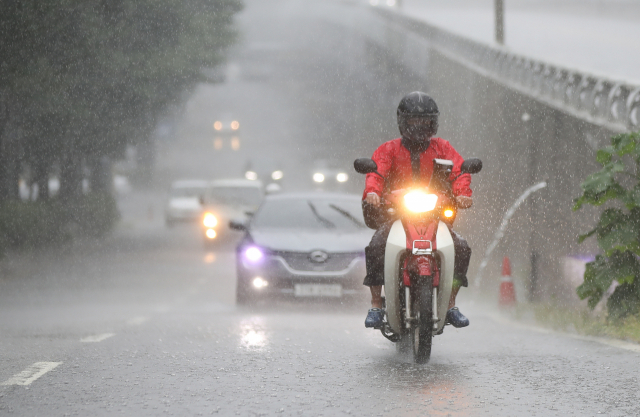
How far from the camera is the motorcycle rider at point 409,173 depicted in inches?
318

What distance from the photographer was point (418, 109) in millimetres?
8023

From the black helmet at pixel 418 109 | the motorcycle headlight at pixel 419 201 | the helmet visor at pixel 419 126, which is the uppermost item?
the black helmet at pixel 418 109

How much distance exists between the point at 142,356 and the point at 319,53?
89313mm

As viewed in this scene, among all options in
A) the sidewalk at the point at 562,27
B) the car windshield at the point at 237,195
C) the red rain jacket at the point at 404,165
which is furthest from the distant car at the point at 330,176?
the red rain jacket at the point at 404,165

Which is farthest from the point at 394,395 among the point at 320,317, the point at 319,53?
the point at 319,53

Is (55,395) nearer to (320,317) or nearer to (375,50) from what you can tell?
(320,317)

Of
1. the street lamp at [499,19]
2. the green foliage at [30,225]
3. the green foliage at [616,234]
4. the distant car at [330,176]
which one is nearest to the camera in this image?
the green foliage at [616,234]

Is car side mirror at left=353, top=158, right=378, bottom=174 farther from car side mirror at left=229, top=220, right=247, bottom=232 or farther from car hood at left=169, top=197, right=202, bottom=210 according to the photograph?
car hood at left=169, top=197, right=202, bottom=210

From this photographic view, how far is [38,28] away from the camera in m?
19.9

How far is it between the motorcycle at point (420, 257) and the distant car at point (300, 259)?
4.81m

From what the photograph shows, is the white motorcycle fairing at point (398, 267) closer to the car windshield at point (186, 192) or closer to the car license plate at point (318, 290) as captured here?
the car license plate at point (318, 290)

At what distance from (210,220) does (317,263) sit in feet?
45.8

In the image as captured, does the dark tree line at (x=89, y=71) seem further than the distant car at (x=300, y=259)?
Yes

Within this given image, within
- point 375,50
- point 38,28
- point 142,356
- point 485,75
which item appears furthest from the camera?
point 375,50
